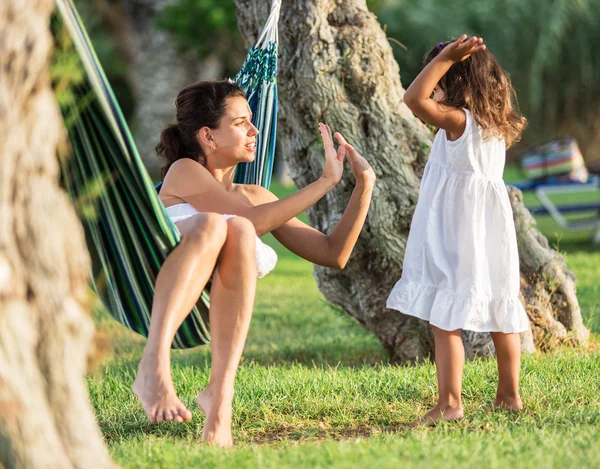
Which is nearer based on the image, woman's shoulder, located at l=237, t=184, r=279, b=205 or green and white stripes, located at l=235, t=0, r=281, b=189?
woman's shoulder, located at l=237, t=184, r=279, b=205

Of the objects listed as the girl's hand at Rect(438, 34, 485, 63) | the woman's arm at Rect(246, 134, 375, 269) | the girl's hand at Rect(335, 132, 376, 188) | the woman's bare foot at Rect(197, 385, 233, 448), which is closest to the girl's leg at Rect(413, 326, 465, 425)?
the woman's arm at Rect(246, 134, 375, 269)

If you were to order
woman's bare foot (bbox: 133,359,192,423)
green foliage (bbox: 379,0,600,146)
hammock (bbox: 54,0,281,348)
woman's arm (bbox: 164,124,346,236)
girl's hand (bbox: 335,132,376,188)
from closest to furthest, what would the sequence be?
hammock (bbox: 54,0,281,348) → woman's bare foot (bbox: 133,359,192,423) → woman's arm (bbox: 164,124,346,236) → girl's hand (bbox: 335,132,376,188) → green foliage (bbox: 379,0,600,146)

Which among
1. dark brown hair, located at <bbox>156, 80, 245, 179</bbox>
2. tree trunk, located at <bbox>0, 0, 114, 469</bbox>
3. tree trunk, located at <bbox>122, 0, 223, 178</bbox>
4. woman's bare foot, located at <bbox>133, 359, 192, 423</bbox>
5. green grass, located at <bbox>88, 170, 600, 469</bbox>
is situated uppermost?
tree trunk, located at <bbox>122, 0, 223, 178</bbox>

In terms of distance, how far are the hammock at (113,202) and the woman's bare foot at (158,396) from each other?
0.27 meters

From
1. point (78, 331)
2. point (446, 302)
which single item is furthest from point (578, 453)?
point (78, 331)

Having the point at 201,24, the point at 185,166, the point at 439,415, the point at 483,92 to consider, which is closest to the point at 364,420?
the point at 439,415

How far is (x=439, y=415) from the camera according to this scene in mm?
2812

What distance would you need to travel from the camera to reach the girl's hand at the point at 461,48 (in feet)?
9.05

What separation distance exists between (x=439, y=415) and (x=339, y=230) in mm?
656

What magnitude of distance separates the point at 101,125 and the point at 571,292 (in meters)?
2.49

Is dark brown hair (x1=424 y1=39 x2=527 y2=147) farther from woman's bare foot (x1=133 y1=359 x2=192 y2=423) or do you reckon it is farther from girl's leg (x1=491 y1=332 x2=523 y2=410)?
woman's bare foot (x1=133 y1=359 x2=192 y2=423)

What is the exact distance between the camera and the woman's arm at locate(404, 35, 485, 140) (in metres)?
2.78

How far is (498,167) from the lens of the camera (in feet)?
9.88

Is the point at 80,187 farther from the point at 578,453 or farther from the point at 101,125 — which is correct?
the point at 578,453
